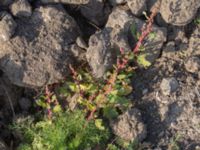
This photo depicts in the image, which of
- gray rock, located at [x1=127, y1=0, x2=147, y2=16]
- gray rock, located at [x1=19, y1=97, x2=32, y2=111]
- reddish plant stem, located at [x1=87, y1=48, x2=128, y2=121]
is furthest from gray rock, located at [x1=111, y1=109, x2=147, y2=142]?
gray rock, located at [x1=127, y1=0, x2=147, y2=16]

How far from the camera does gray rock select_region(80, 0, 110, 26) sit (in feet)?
17.9

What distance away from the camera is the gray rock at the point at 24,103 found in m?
5.44

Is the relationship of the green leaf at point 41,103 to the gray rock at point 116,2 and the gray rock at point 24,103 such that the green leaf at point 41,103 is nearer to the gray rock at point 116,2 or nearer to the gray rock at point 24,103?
the gray rock at point 24,103

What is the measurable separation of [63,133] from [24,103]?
2.10 ft

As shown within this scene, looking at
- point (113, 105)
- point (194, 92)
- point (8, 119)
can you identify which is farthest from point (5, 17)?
point (194, 92)

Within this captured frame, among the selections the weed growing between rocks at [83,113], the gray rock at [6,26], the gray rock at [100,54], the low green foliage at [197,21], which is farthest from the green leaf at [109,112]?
the low green foliage at [197,21]

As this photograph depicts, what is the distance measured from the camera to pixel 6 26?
5051 millimetres

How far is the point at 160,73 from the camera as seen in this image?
5473 millimetres

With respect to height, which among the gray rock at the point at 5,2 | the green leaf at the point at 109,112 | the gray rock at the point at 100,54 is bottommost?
the green leaf at the point at 109,112

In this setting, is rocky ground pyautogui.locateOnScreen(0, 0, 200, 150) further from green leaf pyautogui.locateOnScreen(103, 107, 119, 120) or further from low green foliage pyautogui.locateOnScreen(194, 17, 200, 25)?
green leaf pyautogui.locateOnScreen(103, 107, 119, 120)

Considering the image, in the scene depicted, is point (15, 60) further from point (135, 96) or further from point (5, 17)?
point (135, 96)

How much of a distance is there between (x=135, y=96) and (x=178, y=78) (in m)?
0.52

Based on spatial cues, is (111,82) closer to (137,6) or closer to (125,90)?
(125,90)

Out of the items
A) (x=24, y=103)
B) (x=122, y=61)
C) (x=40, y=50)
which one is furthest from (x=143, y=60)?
(x=24, y=103)
